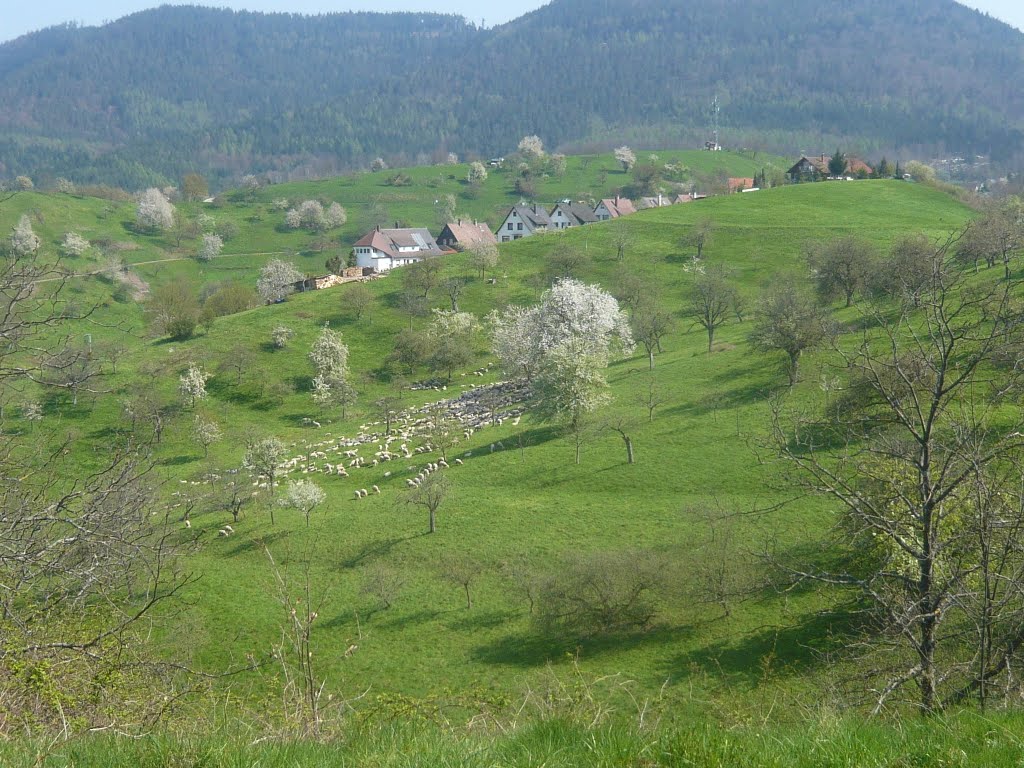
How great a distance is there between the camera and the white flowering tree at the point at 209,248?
131850 millimetres

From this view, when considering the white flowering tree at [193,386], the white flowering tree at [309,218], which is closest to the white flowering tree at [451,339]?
the white flowering tree at [193,386]

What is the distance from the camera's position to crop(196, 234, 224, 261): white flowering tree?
131850 millimetres

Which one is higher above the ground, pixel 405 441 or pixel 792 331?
pixel 792 331

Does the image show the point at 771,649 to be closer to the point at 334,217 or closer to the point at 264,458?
the point at 264,458

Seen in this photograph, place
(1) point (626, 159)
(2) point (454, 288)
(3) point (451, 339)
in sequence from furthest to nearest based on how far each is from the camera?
(1) point (626, 159) < (2) point (454, 288) < (3) point (451, 339)

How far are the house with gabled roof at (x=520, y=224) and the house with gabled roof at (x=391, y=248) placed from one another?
12715mm

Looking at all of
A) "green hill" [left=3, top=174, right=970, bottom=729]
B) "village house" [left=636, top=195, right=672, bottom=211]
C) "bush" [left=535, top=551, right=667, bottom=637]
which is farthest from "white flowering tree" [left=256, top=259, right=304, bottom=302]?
"village house" [left=636, top=195, right=672, bottom=211]

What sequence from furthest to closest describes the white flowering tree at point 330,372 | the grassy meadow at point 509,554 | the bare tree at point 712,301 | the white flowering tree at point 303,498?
the white flowering tree at point 330,372, the bare tree at point 712,301, the white flowering tree at point 303,498, the grassy meadow at point 509,554

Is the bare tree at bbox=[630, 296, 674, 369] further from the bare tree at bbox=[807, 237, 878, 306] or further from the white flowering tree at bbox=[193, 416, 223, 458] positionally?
the white flowering tree at bbox=[193, 416, 223, 458]

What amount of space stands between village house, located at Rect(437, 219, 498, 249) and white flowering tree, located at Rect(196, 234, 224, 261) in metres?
41.5

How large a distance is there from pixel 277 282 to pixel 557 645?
7541cm

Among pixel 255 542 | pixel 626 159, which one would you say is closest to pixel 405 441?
pixel 255 542

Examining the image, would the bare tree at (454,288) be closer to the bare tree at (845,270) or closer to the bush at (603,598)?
the bare tree at (845,270)

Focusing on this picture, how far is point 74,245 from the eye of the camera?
118188 millimetres
